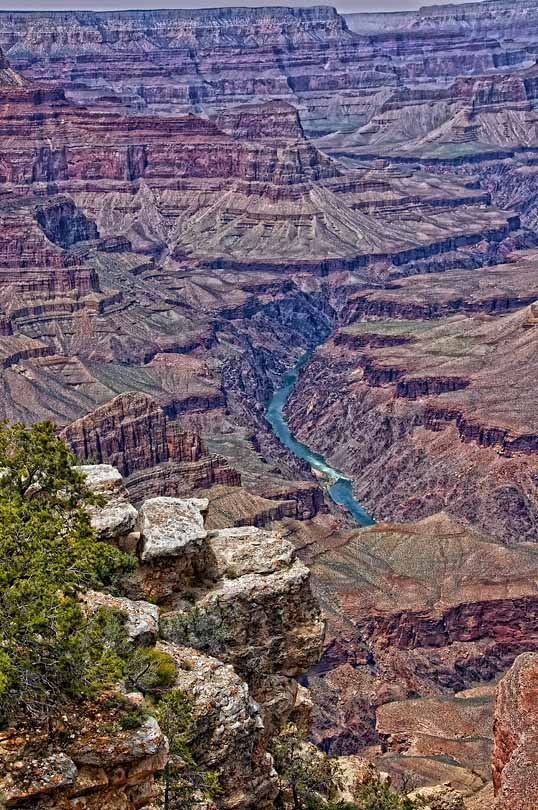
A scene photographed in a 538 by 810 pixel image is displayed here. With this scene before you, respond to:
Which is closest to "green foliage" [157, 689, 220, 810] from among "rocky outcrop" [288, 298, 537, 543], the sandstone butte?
the sandstone butte

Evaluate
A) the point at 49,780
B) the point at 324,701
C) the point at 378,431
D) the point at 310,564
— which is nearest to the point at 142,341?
the point at 378,431

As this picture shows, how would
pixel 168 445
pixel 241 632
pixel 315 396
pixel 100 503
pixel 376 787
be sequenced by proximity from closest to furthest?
pixel 100 503, pixel 241 632, pixel 376 787, pixel 168 445, pixel 315 396

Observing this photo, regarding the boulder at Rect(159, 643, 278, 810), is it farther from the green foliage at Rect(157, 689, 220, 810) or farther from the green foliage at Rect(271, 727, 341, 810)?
the green foliage at Rect(271, 727, 341, 810)

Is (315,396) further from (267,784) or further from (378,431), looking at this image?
(267,784)

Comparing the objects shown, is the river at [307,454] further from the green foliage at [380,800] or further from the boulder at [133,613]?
the boulder at [133,613]

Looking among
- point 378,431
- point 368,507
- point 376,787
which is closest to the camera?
point 376,787

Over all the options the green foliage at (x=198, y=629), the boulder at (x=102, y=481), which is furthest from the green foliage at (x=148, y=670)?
the boulder at (x=102, y=481)

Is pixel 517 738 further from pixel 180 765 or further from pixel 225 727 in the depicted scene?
pixel 180 765
